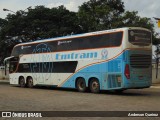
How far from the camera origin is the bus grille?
66.5 ft

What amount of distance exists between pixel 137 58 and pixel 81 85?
4.47m

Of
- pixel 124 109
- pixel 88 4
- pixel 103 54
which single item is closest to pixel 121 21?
pixel 88 4

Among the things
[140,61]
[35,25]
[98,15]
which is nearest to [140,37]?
[140,61]

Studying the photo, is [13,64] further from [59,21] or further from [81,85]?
[59,21]

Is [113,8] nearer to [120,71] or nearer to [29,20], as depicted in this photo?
[29,20]

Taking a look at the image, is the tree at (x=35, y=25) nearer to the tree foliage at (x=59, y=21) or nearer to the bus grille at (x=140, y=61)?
the tree foliage at (x=59, y=21)

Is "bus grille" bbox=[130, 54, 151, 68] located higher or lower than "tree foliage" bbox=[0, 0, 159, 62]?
lower

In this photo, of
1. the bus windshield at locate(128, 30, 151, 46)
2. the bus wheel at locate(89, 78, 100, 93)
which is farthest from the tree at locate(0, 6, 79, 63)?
the bus windshield at locate(128, 30, 151, 46)

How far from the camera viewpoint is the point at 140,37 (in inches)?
810

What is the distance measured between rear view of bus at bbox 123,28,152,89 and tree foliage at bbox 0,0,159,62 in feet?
52.7

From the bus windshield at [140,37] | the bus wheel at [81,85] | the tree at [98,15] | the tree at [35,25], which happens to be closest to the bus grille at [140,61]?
the bus windshield at [140,37]

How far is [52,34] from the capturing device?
41.4m

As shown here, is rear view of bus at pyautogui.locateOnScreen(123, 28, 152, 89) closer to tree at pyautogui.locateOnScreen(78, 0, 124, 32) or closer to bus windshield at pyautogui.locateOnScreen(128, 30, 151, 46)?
bus windshield at pyautogui.locateOnScreen(128, 30, 151, 46)

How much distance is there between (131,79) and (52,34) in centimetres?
2237
